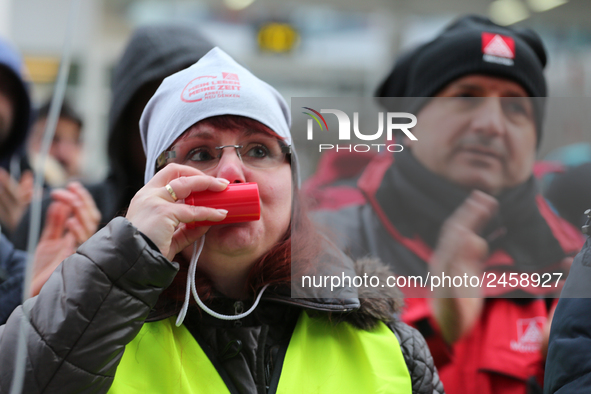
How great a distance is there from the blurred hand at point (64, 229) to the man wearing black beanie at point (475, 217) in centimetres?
81

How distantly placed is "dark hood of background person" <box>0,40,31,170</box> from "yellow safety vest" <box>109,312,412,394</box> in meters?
1.81

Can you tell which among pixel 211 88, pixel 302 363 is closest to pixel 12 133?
pixel 211 88

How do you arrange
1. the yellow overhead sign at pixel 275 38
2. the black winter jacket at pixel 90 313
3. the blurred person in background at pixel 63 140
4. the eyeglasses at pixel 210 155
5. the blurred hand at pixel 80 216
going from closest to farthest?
the black winter jacket at pixel 90 313 < the eyeglasses at pixel 210 155 < the blurred hand at pixel 80 216 < the blurred person in background at pixel 63 140 < the yellow overhead sign at pixel 275 38

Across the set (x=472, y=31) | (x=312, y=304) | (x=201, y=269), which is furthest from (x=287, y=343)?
(x=472, y=31)

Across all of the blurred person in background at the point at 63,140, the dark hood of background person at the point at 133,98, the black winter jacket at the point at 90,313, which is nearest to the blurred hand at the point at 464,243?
the black winter jacket at the point at 90,313

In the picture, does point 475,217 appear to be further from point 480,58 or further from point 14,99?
point 14,99

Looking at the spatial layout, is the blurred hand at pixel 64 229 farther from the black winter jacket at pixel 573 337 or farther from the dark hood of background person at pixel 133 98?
the black winter jacket at pixel 573 337

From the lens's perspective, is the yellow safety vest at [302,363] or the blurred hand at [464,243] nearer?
the yellow safety vest at [302,363]

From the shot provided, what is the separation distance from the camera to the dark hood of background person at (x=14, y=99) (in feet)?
8.70

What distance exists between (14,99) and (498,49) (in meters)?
2.28

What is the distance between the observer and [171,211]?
110cm

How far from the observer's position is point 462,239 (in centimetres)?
138

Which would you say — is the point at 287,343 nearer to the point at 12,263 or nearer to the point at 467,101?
the point at 467,101

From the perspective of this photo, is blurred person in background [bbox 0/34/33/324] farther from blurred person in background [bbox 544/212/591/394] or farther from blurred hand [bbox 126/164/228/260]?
blurred person in background [bbox 544/212/591/394]
